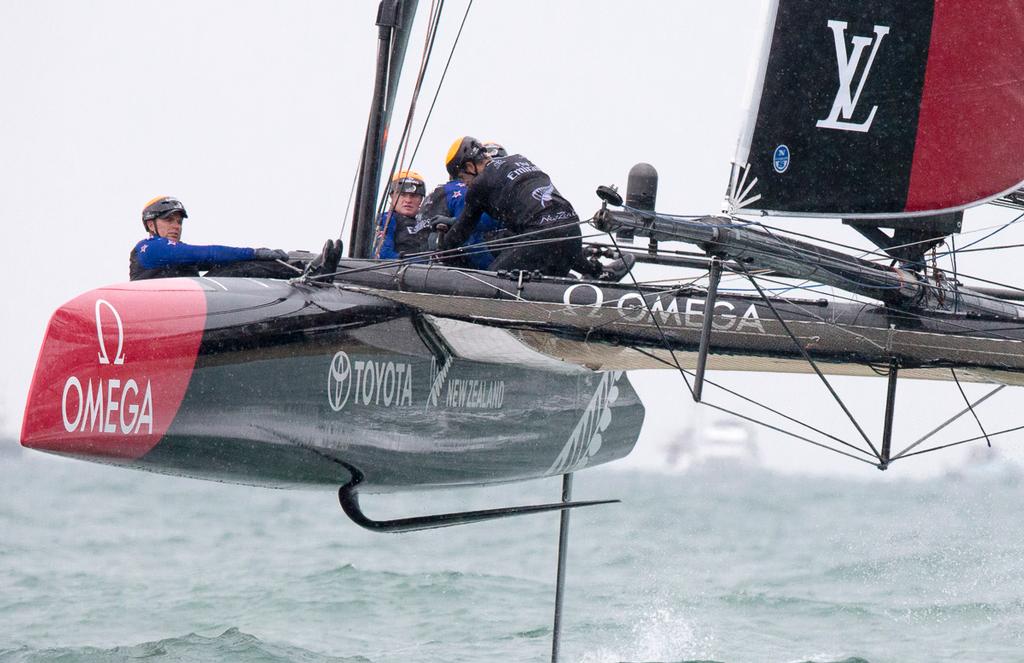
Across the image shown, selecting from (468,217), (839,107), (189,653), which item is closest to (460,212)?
(468,217)

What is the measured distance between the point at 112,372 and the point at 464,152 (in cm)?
163

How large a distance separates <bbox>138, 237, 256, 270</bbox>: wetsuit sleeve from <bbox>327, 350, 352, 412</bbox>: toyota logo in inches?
18.3

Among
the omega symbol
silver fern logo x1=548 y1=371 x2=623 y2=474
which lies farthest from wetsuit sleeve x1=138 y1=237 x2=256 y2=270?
silver fern logo x1=548 y1=371 x2=623 y2=474

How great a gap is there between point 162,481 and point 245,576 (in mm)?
8710

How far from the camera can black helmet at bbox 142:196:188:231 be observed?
3.48 metres

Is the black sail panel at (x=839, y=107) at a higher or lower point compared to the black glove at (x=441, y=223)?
higher

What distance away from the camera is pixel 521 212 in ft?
12.0

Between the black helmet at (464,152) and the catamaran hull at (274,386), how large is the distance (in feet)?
2.22

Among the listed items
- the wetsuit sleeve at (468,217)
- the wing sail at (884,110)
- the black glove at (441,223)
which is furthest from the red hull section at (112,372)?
the wing sail at (884,110)

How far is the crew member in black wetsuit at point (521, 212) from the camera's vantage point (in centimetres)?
365

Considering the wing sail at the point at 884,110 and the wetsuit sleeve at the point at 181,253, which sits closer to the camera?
the wing sail at the point at 884,110

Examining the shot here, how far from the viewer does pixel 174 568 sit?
7.55 meters

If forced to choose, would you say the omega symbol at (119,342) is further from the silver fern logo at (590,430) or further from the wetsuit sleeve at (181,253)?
the silver fern logo at (590,430)

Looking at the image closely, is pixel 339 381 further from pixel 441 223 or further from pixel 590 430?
pixel 590 430
